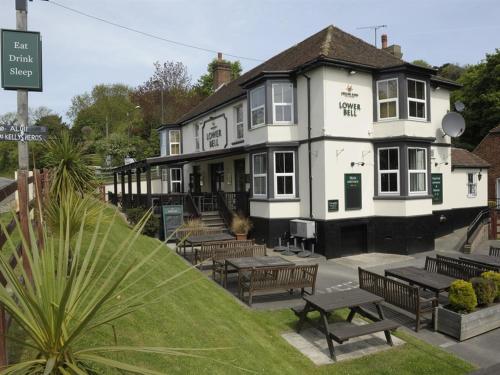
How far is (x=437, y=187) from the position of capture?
18031mm

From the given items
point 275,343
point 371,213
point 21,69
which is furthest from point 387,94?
point 21,69

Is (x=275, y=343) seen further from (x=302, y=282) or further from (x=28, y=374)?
(x=28, y=374)

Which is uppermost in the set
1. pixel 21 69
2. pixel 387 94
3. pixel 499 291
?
pixel 387 94

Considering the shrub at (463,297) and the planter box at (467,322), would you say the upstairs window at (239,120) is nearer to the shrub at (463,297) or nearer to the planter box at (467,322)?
the shrub at (463,297)

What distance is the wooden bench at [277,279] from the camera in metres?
8.36

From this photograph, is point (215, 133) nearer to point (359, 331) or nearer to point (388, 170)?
point (388, 170)

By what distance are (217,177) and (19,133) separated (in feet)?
61.6

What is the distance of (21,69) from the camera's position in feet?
15.5

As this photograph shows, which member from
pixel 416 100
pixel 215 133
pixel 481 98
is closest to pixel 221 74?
pixel 215 133

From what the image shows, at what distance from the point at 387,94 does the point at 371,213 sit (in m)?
4.81

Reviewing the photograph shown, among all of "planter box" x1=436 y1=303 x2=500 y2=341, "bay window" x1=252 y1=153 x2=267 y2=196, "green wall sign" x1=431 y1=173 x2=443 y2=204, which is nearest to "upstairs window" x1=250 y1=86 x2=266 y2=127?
"bay window" x1=252 y1=153 x2=267 y2=196

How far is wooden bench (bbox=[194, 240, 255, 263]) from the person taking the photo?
430 inches

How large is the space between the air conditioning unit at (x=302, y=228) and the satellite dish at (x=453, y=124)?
8271mm

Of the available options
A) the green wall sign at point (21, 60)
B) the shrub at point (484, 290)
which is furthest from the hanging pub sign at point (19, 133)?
the shrub at point (484, 290)
